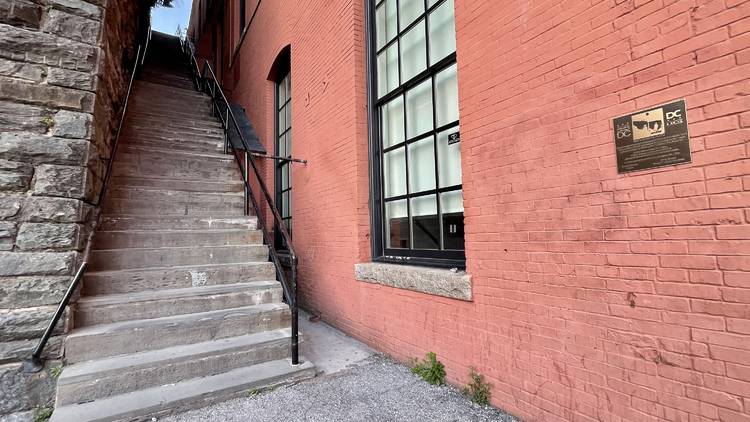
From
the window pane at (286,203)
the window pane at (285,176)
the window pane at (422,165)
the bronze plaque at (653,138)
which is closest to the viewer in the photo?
the bronze plaque at (653,138)

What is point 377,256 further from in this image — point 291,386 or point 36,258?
point 36,258

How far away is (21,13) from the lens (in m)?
3.12

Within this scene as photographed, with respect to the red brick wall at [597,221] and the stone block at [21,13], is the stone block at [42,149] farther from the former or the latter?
the red brick wall at [597,221]

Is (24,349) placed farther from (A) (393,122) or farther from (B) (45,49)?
(A) (393,122)

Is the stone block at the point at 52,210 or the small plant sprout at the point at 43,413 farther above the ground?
the stone block at the point at 52,210

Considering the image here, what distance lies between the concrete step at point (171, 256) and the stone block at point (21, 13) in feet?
6.46

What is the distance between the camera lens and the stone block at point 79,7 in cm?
331

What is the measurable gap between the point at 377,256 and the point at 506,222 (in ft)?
6.26

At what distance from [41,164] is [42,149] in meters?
0.12

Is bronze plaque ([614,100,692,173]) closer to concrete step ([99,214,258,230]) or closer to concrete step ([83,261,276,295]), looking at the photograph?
concrete step ([83,261,276,295])

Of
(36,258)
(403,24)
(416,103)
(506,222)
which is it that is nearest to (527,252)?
(506,222)

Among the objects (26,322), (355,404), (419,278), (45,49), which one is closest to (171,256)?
(26,322)

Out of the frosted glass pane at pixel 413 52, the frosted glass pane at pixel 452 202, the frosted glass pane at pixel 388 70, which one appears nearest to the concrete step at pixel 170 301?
the frosted glass pane at pixel 452 202

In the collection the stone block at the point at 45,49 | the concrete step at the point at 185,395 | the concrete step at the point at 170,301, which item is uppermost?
the stone block at the point at 45,49
